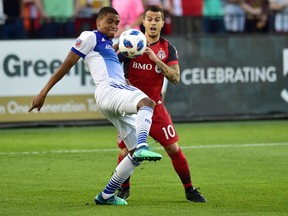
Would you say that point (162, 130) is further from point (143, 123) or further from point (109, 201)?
point (143, 123)

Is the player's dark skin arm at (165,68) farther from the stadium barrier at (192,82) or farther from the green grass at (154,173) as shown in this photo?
the stadium barrier at (192,82)

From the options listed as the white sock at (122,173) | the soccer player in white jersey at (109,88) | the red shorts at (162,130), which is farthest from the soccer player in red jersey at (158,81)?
the white sock at (122,173)

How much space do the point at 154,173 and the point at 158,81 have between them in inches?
106

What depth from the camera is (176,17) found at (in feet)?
67.6

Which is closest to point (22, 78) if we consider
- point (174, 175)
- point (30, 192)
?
point (174, 175)

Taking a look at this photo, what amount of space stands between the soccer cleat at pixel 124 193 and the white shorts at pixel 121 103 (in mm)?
879

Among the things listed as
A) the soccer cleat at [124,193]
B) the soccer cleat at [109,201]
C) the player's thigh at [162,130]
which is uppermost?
the player's thigh at [162,130]

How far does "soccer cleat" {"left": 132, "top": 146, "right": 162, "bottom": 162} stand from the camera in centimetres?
954

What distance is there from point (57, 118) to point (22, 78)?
1.05m

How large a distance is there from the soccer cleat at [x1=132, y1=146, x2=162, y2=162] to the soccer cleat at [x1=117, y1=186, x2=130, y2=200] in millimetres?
1512

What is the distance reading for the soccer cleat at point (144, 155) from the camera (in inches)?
375

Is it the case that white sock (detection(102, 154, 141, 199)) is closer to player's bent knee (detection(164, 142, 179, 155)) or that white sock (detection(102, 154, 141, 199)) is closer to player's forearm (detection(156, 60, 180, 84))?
player's bent knee (detection(164, 142, 179, 155))

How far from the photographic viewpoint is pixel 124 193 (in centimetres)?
1125

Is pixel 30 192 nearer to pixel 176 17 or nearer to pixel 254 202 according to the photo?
pixel 254 202
